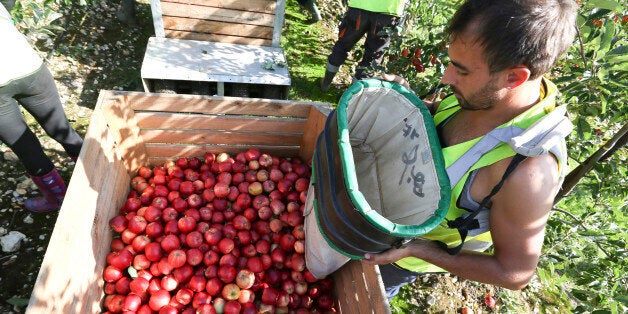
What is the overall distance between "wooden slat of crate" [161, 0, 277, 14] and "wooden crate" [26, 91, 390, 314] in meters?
1.52

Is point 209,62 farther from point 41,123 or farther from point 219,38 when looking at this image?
point 41,123

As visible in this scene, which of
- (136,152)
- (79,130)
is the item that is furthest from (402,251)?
(79,130)

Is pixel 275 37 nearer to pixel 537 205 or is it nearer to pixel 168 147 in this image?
pixel 168 147

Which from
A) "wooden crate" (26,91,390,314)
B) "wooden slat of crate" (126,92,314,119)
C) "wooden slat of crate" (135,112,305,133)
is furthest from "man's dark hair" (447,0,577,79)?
"wooden slat of crate" (135,112,305,133)

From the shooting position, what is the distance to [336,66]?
453cm

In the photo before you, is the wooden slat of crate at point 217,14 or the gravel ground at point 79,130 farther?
the wooden slat of crate at point 217,14

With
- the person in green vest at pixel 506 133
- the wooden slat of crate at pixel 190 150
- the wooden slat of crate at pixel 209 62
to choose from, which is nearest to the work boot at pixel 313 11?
the wooden slat of crate at pixel 209 62

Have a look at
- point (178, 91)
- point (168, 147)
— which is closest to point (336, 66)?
point (178, 91)

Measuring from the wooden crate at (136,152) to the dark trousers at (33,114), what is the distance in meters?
0.38

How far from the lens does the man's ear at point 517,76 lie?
129cm

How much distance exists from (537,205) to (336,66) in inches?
138

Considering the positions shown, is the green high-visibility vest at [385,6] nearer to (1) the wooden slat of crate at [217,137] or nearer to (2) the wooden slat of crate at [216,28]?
(2) the wooden slat of crate at [216,28]

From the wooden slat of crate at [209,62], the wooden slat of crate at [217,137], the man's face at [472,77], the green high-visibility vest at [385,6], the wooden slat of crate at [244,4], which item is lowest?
the wooden slat of crate at [217,137]

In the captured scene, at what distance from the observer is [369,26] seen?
419cm
